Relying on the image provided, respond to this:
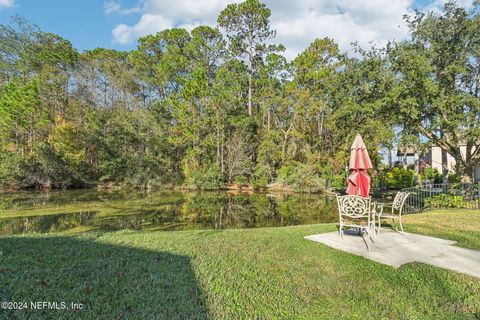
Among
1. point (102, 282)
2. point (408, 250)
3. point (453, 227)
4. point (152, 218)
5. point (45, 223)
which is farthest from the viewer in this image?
point (152, 218)

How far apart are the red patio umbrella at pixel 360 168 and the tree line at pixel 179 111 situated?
9212 millimetres

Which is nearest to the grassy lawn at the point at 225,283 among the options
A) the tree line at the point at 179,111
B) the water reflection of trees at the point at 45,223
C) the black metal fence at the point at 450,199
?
the water reflection of trees at the point at 45,223

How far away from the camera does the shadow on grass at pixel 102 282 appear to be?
7.73ft

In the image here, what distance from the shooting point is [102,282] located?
294 cm

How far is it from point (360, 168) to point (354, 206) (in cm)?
131

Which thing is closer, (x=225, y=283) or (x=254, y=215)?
(x=225, y=283)

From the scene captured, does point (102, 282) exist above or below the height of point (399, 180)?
below

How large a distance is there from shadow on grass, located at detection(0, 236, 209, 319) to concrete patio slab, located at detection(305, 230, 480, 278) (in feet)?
8.56

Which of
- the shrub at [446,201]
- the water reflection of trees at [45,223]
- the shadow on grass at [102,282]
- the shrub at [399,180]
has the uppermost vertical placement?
the shrub at [399,180]

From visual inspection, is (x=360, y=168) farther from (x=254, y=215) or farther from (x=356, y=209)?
(x=254, y=215)

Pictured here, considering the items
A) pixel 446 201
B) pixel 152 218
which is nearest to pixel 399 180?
pixel 446 201

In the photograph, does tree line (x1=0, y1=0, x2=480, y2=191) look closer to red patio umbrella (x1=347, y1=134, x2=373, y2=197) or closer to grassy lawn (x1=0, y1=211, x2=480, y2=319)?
red patio umbrella (x1=347, y1=134, x2=373, y2=197)

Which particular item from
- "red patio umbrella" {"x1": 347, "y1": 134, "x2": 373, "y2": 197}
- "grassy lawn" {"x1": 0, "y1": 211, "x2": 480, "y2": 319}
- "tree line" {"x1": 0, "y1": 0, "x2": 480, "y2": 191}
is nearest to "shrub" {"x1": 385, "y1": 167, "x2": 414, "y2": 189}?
"tree line" {"x1": 0, "y1": 0, "x2": 480, "y2": 191}

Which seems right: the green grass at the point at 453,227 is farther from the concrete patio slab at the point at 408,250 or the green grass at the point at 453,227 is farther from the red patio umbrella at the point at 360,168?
the red patio umbrella at the point at 360,168
